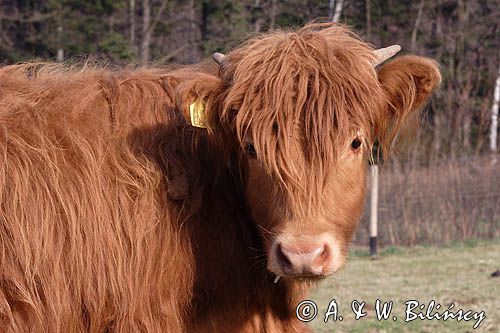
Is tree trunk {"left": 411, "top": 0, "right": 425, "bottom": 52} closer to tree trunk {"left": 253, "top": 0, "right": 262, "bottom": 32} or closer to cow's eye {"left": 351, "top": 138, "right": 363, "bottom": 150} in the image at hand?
tree trunk {"left": 253, "top": 0, "right": 262, "bottom": 32}

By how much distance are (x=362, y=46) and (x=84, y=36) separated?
23.4m

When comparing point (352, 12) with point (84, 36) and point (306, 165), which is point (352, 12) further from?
point (306, 165)

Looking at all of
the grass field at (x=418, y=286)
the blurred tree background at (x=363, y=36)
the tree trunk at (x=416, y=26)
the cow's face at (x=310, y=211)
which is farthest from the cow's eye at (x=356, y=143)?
the tree trunk at (x=416, y=26)

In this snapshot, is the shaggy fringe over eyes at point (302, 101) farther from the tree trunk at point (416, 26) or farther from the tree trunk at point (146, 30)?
the tree trunk at point (416, 26)

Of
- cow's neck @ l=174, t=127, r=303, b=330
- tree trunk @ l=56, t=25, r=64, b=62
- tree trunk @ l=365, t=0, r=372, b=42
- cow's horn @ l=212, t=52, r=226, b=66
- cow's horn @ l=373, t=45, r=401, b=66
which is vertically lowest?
tree trunk @ l=56, t=25, r=64, b=62

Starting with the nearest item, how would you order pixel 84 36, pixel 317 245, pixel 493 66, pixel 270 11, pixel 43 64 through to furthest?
1. pixel 317 245
2. pixel 43 64
3. pixel 270 11
4. pixel 84 36
5. pixel 493 66

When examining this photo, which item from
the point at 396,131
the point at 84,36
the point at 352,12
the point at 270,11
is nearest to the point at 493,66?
the point at 352,12

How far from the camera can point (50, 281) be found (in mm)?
3990

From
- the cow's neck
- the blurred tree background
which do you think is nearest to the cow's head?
the cow's neck

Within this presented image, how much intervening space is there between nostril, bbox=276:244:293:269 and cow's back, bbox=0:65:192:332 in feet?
1.99

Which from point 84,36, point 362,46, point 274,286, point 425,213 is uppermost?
point 362,46

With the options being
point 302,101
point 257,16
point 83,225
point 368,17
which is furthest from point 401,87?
point 368,17

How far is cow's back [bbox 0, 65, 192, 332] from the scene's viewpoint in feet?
13.1

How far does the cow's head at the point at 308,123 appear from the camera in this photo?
12.7ft
